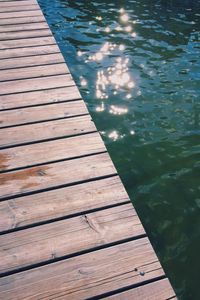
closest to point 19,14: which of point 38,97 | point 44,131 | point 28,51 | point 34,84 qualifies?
point 28,51

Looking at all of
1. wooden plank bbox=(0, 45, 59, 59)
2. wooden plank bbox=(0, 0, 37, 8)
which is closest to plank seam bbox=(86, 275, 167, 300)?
wooden plank bbox=(0, 45, 59, 59)

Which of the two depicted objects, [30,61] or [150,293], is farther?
[30,61]

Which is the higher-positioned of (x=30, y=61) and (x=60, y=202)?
(x=30, y=61)

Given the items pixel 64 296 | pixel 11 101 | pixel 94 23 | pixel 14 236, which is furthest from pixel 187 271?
pixel 94 23

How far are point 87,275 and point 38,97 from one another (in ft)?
7.94

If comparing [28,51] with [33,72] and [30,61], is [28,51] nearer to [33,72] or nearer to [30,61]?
[30,61]

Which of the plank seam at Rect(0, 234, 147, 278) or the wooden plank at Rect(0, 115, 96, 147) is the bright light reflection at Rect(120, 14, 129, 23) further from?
the plank seam at Rect(0, 234, 147, 278)

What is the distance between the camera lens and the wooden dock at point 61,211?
2.43m

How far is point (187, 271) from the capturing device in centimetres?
365

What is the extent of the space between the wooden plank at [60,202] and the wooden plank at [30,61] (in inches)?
94.3

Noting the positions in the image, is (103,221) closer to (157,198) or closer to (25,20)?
(157,198)

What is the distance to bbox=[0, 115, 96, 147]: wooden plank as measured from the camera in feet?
11.7

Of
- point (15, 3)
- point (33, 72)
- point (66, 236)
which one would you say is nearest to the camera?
point (66, 236)

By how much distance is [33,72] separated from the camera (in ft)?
15.1
